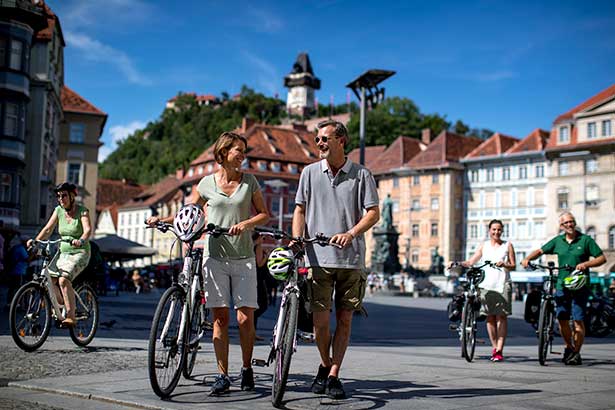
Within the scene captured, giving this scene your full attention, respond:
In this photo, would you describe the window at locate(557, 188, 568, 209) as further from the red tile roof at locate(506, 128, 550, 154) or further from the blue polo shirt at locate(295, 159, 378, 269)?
the blue polo shirt at locate(295, 159, 378, 269)

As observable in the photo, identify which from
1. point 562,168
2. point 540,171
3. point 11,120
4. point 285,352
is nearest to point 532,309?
point 285,352

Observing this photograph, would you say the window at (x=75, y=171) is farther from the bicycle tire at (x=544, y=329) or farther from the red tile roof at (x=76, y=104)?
the bicycle tire at (x=544, y=329)

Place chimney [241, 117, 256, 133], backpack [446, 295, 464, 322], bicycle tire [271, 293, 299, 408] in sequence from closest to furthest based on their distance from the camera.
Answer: bicycle tire [271, 293, 299, 408]
backpack [446, 295, 464, 322]
chimney [241, 117, 256, 133]

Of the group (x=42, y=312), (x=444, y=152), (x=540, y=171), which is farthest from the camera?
(x=444, y=152)

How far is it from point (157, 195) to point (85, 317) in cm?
10140

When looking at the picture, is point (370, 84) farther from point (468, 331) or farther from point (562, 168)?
point (562, 168)

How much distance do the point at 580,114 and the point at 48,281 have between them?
64.8 meters

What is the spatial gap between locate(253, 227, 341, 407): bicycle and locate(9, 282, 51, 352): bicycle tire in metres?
3.86

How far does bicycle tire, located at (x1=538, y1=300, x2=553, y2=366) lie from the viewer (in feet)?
32.8

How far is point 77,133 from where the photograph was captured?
63000 mm

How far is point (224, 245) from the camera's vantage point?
6762 mm

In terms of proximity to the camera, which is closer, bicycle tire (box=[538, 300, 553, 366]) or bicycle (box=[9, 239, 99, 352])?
bicycle (box=[9, 239, 99, 352])

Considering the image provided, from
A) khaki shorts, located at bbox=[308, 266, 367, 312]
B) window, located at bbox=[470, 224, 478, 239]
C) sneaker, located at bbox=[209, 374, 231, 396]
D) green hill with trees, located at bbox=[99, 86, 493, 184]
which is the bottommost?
sneaker, located at bbox=[209, 374, 231, 396]

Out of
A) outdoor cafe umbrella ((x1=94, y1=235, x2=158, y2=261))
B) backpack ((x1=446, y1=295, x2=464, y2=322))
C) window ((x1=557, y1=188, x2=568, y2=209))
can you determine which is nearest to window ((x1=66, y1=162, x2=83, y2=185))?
outdoor cafe umbrella ((x1=94, y1=235, x2=158, y2=261))
